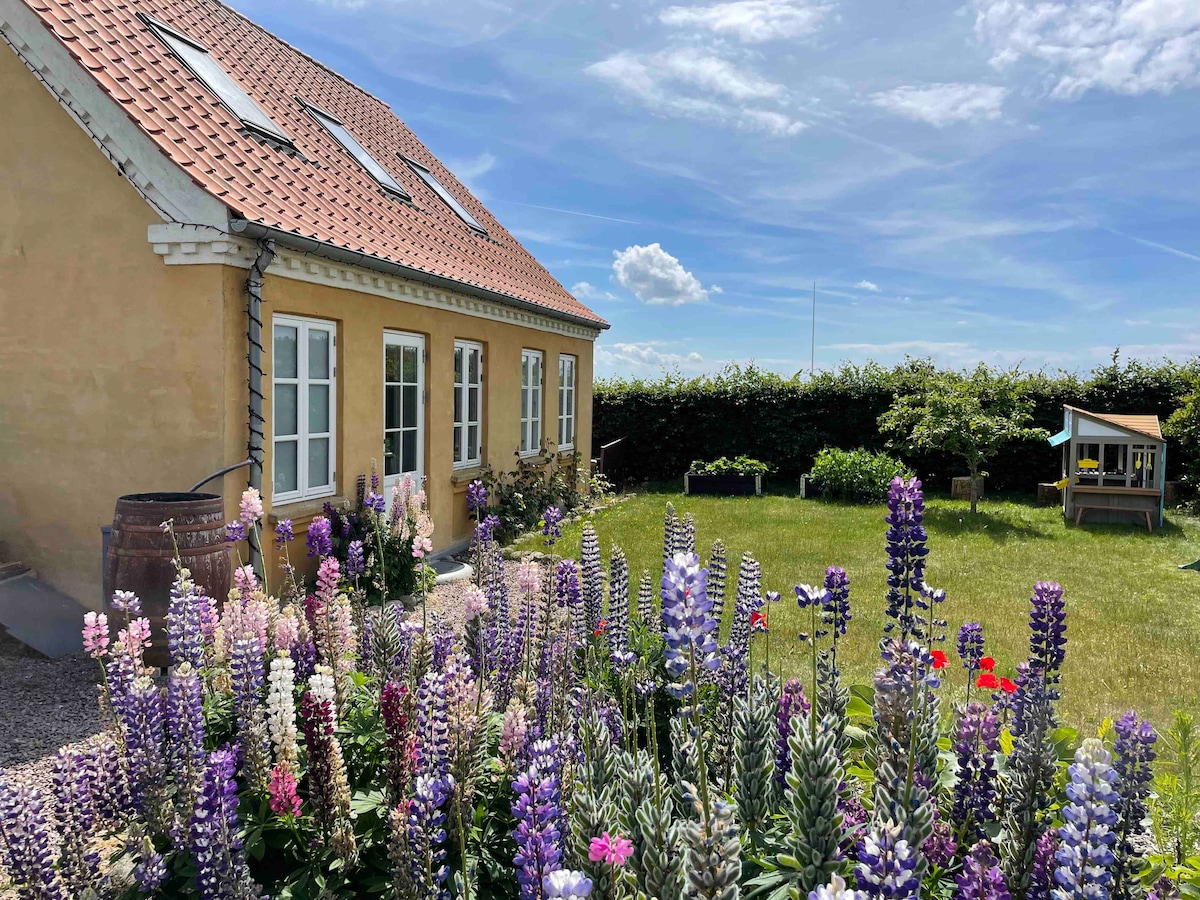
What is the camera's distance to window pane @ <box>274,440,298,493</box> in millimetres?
7098

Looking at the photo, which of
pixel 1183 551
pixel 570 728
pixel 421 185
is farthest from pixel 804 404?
pixel 570 728

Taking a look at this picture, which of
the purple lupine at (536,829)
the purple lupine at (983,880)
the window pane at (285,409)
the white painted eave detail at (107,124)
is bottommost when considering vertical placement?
the purple lupine at (983,880)

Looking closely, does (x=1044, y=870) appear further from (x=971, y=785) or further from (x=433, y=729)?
(x=433, y=729)

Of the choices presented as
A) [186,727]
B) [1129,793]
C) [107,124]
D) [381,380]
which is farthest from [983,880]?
[381,380]

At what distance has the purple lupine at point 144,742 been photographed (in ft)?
7.23

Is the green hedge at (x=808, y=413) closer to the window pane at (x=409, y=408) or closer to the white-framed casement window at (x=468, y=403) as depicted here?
the white-framed casement window at (x=468, y=403)

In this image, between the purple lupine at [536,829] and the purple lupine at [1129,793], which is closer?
the purple lupine at [536,829]

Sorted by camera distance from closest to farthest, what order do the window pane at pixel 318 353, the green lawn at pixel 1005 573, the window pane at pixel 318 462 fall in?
the green lawn at pixel 1005 573
the window pane at pixel 318 353
the window pane at pixel 318 462

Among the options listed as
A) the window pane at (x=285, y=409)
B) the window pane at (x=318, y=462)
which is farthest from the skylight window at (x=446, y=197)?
the window pane at (x=285, y=409)

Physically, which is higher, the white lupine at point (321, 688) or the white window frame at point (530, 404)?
the white window frame at point (530, 404)

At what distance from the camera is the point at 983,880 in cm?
155

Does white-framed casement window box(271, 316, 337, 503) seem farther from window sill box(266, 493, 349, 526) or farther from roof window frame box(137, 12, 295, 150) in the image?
roof window frame box(137, 12, 295, 150)

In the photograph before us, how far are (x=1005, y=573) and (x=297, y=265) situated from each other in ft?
27.3

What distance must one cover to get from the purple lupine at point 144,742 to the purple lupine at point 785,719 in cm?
169
